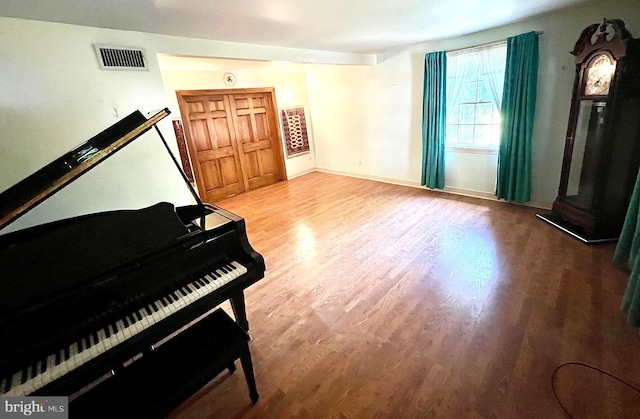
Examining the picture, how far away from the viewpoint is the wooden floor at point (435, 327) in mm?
1541

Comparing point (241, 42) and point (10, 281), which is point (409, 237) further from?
point (10, 281)

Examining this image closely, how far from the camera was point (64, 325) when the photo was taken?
1.13m

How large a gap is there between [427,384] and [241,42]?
337 centimetres

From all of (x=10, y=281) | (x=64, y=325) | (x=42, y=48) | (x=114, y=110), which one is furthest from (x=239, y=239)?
(x=42, y=48)

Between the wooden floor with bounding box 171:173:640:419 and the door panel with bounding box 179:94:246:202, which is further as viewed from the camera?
the door panel with bounding box 179:94:246:202

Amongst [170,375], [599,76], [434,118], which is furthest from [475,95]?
[170,375]

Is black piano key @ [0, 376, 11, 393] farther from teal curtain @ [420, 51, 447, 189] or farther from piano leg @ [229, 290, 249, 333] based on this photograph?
teal curtain @ [420, 51, 447, 189]

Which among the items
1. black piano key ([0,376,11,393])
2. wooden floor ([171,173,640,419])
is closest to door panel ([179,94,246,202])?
wooden floor ([171,173,640,419])

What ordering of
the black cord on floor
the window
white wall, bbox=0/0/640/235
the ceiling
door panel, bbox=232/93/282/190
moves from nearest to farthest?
the black cord on floor, the ceiling, white wall, bbox=0/0/640/235, the window, door panel, bbox=232/93/282/190

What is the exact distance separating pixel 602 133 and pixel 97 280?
13.4 ft

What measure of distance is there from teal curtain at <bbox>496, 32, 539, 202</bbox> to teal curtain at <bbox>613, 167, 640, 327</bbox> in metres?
1.48

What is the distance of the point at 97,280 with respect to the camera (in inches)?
46.6

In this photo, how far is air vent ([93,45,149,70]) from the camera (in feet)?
7.11

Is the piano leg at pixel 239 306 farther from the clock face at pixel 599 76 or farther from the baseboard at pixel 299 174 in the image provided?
the baseboard at pixel 299 174
